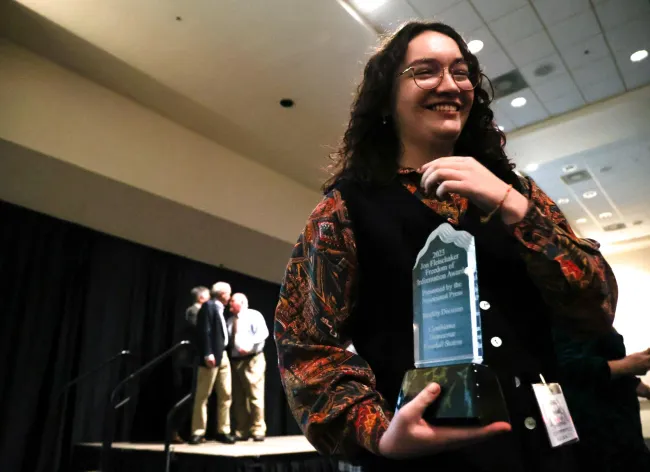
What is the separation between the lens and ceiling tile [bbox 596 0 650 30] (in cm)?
372

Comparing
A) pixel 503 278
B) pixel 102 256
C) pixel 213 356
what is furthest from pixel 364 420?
pixel 102 256

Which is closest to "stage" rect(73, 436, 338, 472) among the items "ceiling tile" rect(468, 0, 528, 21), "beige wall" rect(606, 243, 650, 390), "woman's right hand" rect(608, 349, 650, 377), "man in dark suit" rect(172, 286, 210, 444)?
"man in dark suit" rect(172, 286, 210, 444)

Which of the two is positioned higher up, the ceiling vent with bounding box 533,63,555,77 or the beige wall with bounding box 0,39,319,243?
the ceiling vent with bounding box 533,63,555,77

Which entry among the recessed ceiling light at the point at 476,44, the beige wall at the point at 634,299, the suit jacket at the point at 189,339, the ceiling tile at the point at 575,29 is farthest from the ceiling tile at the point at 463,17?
the beige wall at the point at 634,299

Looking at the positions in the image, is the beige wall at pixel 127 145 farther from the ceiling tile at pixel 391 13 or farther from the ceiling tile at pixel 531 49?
the ceiling tile at pixel 531 49

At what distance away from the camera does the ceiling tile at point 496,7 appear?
145 inches

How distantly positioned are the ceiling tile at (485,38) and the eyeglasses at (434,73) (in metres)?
3.58

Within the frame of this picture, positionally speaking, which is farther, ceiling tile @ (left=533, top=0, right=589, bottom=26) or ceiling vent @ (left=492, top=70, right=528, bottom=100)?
ceiling vent @ (left=492, top=70, right=528, bottom=100)

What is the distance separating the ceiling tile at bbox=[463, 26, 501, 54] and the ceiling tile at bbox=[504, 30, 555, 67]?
11cm

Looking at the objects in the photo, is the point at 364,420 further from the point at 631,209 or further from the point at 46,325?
the point at 631,209

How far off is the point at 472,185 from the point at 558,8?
4.00 meters

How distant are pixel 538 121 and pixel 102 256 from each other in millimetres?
5173

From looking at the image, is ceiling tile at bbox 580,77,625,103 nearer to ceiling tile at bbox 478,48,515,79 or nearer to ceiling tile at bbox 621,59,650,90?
ceiling tile at bbox 621,59,650,90

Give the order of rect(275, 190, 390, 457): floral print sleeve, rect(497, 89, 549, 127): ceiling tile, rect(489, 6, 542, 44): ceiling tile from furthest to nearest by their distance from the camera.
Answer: rect(497, 89, 549, 127): ceiling tile → rect(489, 6, 542, 44): ceiling tile → rect(275, 190, 390, 457): floral print sleeve
